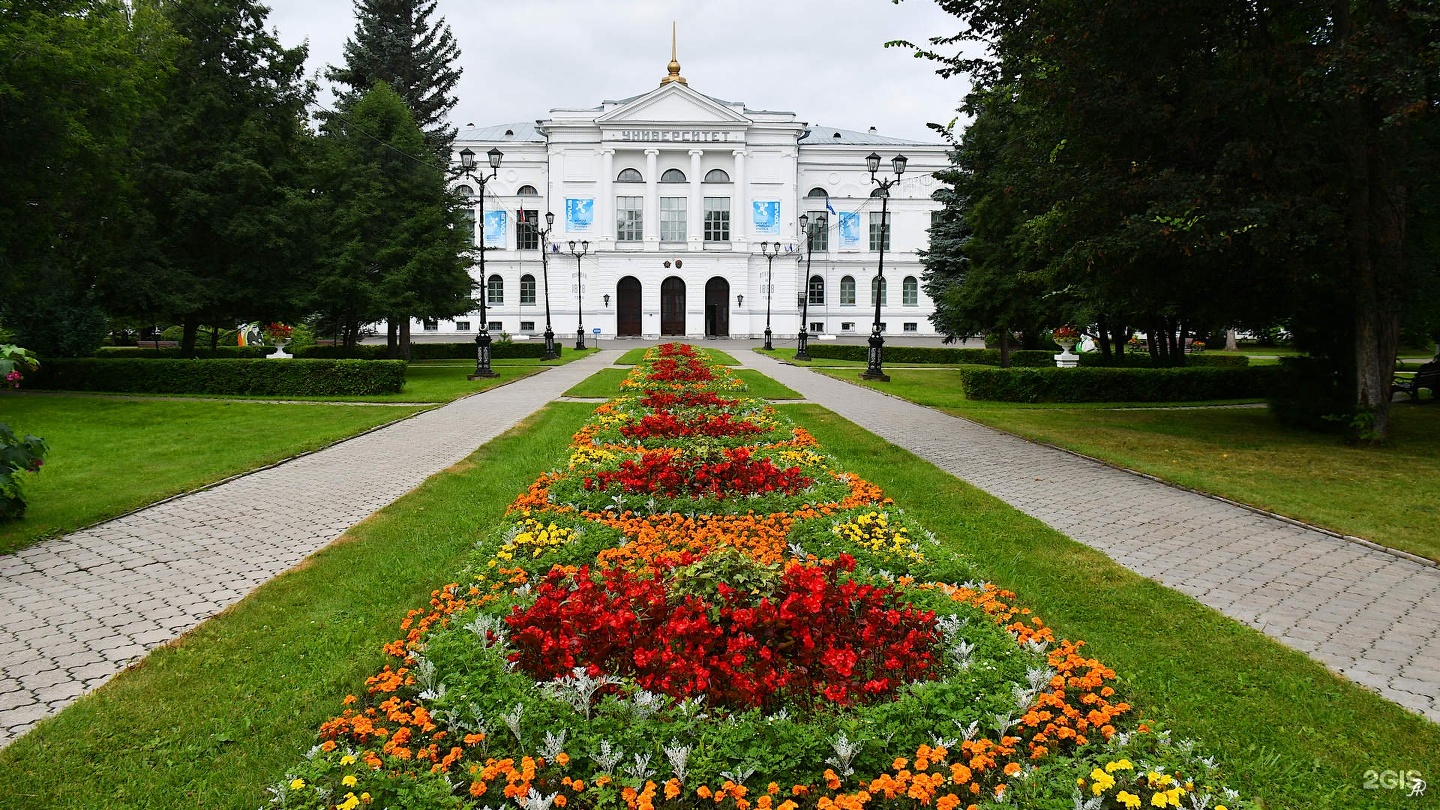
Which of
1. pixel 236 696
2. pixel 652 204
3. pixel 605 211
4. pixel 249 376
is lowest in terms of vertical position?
pixel 236 696

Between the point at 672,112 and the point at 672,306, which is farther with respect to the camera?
the point at 672,306

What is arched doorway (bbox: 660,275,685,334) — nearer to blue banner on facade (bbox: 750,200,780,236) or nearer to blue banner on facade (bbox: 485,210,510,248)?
blue banner on facade (bbox: 750,200,780,236)

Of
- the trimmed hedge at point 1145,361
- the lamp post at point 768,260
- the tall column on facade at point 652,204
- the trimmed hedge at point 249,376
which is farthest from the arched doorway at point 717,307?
the trimmed hedge at point 249,376

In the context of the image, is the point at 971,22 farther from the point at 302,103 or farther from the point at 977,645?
the point at 302,103

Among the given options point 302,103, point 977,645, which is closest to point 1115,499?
point 977,645

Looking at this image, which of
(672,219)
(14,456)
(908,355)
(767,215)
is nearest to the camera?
(14,456)

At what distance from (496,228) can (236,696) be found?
60.8 metres

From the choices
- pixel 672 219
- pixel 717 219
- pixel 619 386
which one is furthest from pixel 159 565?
pixel 717 219

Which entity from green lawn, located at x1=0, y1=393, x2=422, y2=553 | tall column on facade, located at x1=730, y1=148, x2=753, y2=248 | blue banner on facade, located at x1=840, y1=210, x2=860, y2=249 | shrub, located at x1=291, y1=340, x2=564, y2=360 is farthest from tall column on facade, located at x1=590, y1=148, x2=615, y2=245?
green lawn, located at x1=0, y1=393, x2=422, y2=553

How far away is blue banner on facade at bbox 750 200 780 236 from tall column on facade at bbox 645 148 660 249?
287 inches

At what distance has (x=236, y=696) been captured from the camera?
13.2 ft

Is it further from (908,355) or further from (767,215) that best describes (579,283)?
(908,355)

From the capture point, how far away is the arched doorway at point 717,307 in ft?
196

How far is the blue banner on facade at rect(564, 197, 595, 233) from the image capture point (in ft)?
191
